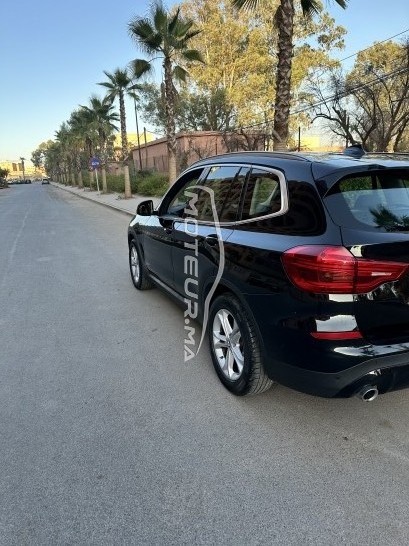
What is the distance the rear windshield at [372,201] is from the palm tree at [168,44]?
16.7 meters

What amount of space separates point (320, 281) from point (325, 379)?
1.88 feet

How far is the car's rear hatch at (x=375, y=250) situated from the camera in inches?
93.9

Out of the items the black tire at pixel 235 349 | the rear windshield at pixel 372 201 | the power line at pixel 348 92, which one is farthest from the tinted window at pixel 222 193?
the power line at pixel 348 92

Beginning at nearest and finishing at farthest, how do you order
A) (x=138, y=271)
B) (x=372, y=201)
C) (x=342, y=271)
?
(x=342, y=271), (x=372, y=201), (x=138, y=271)

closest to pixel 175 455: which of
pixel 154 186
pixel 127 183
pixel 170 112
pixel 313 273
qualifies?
pixel 313 273

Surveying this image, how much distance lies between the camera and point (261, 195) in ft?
10.2

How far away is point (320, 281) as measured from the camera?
2402 millimetres

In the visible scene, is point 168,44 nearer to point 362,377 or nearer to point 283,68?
point 283,68

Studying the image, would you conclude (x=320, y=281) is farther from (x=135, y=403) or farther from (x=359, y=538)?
(x=135, y=403)

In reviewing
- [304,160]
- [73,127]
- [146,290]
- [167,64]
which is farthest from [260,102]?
[304,160]

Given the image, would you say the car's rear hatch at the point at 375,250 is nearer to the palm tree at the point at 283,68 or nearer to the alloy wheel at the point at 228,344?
the alloy wheel at the point at 228,344

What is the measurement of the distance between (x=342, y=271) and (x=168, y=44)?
1953 centimetres

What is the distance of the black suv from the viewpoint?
7.91ft

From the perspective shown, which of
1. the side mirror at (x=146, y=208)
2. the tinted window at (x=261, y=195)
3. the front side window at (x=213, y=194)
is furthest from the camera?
the side mirror at (x=146, y=208)
